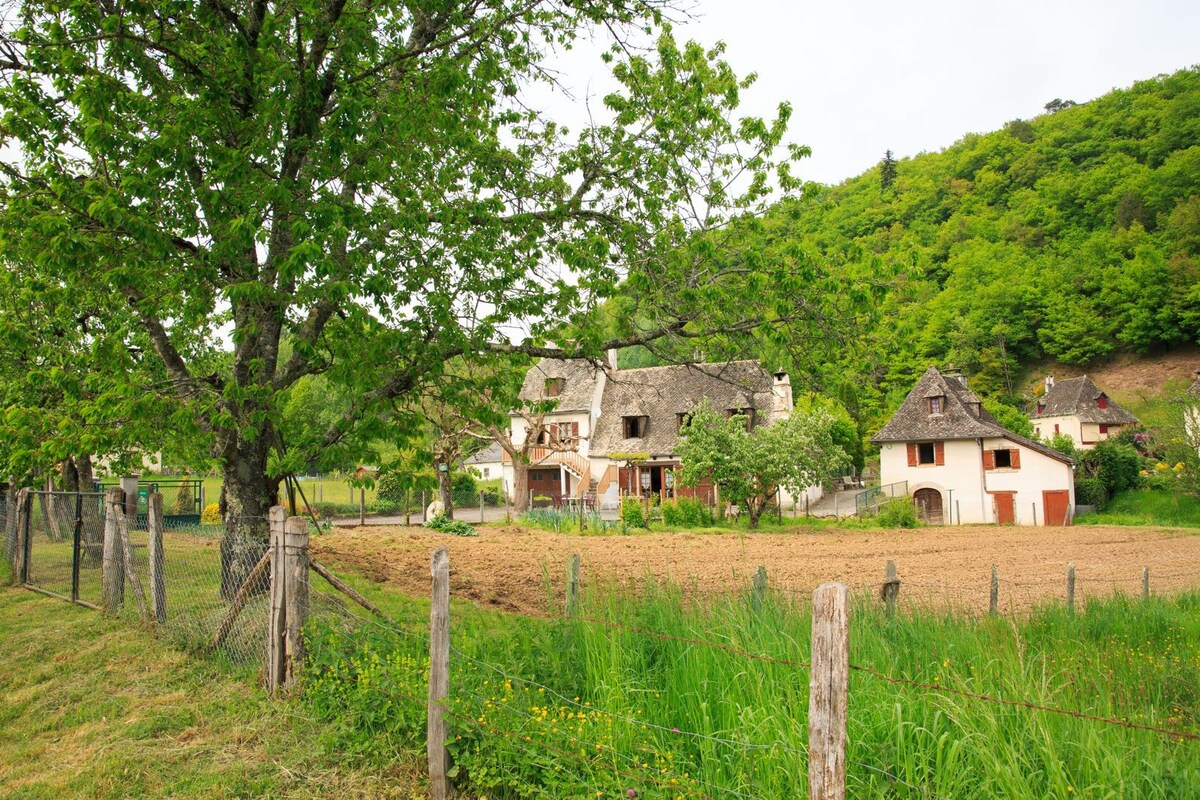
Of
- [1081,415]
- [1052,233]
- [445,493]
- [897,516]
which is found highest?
[1052,233]

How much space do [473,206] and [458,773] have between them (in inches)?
261

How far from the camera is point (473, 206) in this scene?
30.4ft

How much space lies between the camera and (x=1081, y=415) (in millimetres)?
61250

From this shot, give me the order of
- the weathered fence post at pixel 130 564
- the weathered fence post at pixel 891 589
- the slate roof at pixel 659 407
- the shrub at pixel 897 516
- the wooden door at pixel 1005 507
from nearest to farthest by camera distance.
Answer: the weathered fence post at pixel 891 589 → the weathered fence post at pixel 130 564 → the shrub at pixel 897 516 → the wooden door at pixel 1005 507 → the slate roof at pixel 659 407

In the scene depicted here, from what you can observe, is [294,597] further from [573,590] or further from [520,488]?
[520,488]

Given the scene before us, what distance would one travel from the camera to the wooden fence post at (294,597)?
5.95 meters

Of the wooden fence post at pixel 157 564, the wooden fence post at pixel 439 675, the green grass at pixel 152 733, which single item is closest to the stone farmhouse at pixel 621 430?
the wooden fence post at pixel 157 564

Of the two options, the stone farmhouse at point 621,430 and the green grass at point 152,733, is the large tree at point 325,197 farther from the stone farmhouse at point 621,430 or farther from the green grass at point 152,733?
the stone farmhouse at point 621,430

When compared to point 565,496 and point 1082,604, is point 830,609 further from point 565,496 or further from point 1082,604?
point 565,496

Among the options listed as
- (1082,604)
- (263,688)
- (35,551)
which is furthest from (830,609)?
(35,551)

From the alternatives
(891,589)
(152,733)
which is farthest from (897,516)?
(152,733)

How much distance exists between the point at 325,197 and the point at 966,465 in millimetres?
37654

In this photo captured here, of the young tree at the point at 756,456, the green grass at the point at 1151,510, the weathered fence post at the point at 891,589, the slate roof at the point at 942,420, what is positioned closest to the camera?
the weathered fence post at the point at 891,589

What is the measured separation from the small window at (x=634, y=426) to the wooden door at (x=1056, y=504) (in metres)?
20.0
